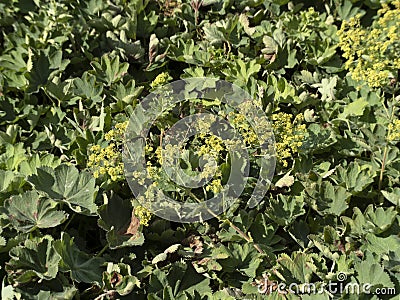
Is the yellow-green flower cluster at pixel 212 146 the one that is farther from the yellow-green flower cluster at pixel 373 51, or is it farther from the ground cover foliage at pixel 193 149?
the yellow-green flower cluster at pixel 373 51

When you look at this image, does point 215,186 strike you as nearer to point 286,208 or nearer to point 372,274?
point 286,208

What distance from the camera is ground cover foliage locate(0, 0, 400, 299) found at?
1587 mm

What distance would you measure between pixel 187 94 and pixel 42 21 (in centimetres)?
78

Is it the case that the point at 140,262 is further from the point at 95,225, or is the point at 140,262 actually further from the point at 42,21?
the point at 42,21

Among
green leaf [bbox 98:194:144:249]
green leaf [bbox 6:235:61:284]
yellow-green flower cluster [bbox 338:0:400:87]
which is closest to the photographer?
green leaf [bbox 6:235:61:284]

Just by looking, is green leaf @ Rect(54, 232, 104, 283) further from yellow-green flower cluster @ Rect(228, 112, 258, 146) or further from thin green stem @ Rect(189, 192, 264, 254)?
yellow-green flower cluster @ Rect(228, 112, 258, 146)

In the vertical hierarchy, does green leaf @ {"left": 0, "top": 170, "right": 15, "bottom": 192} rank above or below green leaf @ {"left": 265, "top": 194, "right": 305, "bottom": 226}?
above

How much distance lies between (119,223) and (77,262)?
170 mm

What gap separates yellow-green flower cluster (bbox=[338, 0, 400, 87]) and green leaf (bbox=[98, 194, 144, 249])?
2.97ft

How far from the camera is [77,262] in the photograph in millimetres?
1579

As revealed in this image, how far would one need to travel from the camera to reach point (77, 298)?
1536 millimetres

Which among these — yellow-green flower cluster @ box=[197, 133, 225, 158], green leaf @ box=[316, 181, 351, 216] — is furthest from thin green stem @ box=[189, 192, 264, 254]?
green leaf @ box=[316, 181, 351, 216]

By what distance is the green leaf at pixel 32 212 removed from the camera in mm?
1603

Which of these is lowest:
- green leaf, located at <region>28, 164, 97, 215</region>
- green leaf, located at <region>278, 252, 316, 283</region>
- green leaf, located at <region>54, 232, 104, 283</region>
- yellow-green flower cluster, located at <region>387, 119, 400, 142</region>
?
green leaf, located at <region>278, 252, 316, 283</region>
